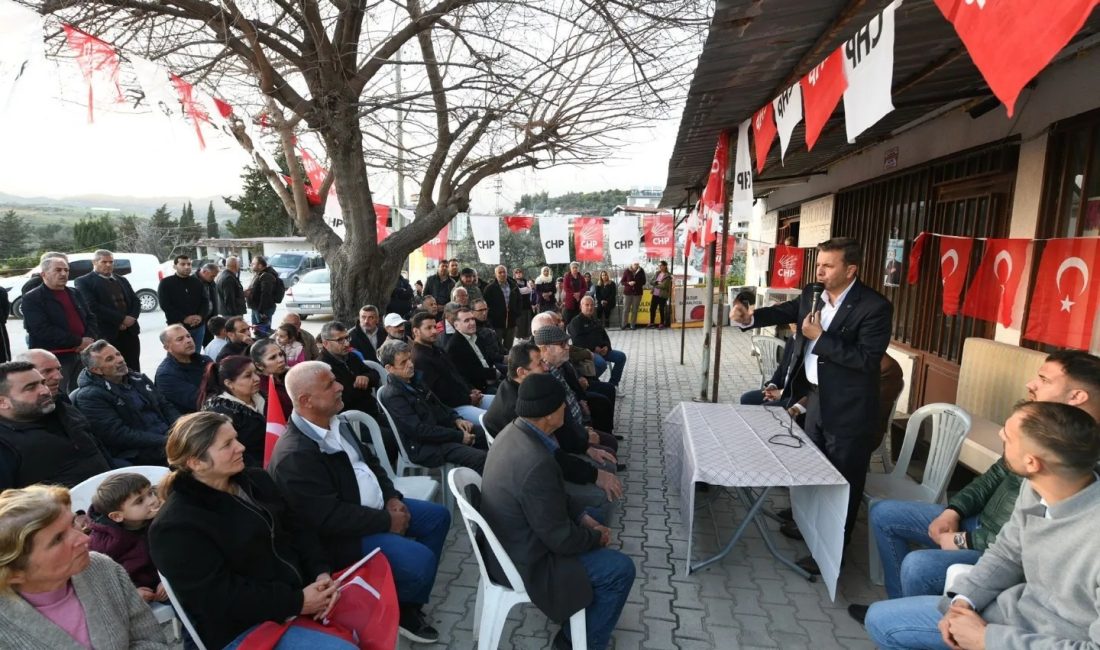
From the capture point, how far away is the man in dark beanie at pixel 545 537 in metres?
2.19

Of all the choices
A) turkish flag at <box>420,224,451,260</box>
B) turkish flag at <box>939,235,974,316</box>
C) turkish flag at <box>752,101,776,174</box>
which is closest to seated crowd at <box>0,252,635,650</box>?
turkish flag at <box>752,101,776,174</box>

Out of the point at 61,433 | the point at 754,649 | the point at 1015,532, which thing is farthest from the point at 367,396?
the point at 1015,532

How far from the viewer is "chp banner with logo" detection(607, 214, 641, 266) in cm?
1141

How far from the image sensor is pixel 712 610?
112 inches

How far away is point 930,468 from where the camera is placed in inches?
128

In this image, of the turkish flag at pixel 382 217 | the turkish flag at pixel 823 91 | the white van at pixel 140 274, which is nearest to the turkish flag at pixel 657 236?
the turkish flag at pixel 382 217

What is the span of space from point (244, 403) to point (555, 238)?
8.50 metres

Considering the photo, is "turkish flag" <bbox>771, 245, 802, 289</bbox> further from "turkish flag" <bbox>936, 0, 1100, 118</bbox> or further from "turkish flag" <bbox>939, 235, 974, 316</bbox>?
"turkish flag" <bbox>936, 0, 1100, 118</bbox>

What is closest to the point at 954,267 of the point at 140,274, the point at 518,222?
the point at 518,222

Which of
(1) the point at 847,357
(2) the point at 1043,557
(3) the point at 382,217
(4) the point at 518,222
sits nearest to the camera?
(2) the point at 1043,557

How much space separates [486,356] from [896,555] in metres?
4.20

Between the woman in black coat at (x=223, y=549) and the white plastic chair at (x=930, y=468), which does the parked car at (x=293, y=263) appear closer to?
the woman in black coat at (x=223, y=549)

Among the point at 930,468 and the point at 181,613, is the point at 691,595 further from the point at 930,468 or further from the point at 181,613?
the point at 181,613

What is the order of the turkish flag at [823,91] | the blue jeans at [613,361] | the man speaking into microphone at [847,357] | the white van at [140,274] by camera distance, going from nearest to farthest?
the turkish flag at [823,91] < the man speaking into microphone at [847,357] < the blue jeans at [613,361] < the white van at [140,274]
